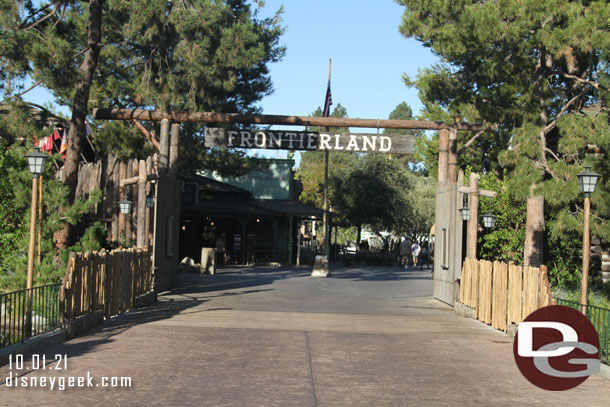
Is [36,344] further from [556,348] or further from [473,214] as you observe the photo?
[473,214]

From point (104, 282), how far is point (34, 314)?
2.33m

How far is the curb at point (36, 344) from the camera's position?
8.71 metres

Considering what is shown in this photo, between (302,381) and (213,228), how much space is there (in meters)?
31.0

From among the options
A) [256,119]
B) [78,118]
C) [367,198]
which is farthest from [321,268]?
[367,198]

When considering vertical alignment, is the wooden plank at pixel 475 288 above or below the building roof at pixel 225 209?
below

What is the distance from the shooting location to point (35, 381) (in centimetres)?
786

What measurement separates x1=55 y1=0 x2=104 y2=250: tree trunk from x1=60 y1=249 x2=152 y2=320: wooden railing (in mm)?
2117

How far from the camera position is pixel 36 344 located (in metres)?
9.57

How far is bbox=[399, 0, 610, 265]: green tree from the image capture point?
51.3ft

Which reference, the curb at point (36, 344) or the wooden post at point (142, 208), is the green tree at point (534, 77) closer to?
the wooden post at point (142, 208)

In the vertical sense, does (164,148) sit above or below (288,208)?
above

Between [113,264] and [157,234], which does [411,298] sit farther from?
[113,264]

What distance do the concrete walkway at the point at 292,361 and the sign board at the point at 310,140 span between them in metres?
5.00

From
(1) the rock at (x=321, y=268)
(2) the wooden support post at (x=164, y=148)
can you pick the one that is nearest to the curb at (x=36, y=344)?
(2) the wooden support post at (x=164, y=148)
